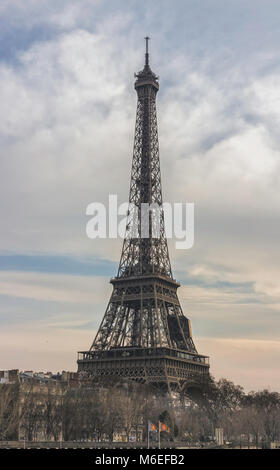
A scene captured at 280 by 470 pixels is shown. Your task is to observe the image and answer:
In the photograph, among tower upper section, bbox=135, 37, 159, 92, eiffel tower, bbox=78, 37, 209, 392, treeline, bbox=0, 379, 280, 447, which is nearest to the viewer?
treeline, bbox=0, 379, 280, 447

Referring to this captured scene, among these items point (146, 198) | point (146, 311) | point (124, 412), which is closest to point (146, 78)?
point (146, 198)

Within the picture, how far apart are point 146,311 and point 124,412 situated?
106 ft

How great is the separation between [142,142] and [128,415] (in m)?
67.0

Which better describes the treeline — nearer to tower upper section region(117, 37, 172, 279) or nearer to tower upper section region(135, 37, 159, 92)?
tower upper section region(117, 37, 172, 279)

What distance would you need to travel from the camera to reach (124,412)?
368ft

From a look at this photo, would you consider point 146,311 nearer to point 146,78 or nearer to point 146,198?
point 146,198

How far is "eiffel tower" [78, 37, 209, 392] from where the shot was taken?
440 ft

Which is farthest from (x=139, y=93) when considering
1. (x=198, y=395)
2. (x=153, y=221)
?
(x=198, y=395)

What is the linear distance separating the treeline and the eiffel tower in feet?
17.1

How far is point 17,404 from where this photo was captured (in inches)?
4013

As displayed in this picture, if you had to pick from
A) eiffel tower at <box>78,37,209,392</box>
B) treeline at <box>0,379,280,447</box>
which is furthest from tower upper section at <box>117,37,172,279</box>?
treeline at <box>0,379,280,447</box>

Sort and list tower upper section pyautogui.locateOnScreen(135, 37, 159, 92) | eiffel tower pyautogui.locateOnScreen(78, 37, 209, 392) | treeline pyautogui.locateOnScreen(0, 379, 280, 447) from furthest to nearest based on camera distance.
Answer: tower upper section pyautogui.locateOnScreen(135, 37, 159, 92)
eiffel tower pyautogui.locateOnScreen(78, 37, 209, 392)
treeline pyautogui.locateOnScreen(0, 379, 280, 447)

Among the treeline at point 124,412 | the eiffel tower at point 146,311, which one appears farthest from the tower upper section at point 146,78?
the treeline at point 124,412

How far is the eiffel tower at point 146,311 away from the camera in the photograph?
134m
